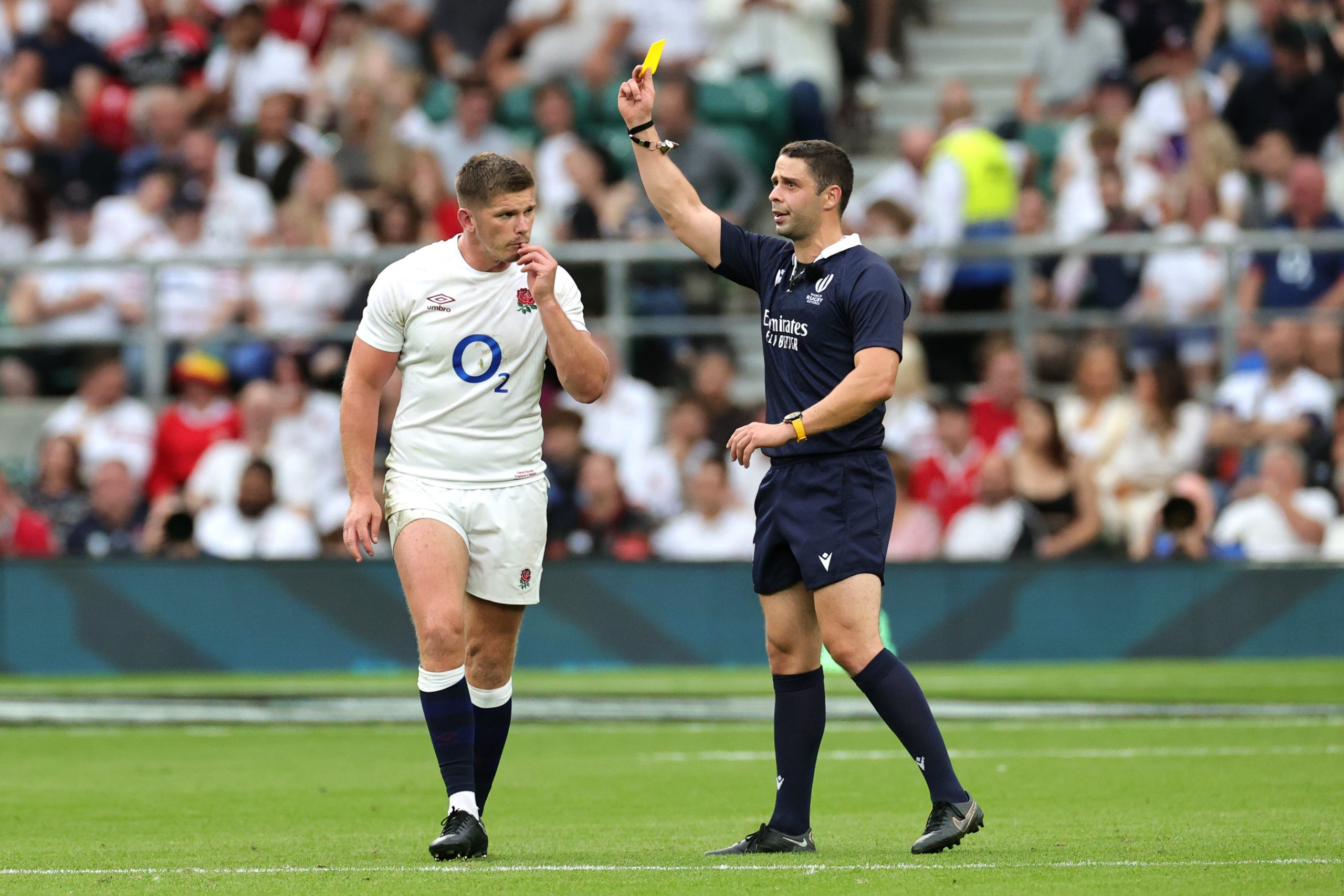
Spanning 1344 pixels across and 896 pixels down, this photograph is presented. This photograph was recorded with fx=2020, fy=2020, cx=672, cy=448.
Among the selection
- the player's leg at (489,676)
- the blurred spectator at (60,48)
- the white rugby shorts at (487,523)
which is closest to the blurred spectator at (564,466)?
the player's leg at (489,676)

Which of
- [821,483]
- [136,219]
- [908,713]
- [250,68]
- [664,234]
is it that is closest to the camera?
[908,713]

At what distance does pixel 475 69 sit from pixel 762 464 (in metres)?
6.75

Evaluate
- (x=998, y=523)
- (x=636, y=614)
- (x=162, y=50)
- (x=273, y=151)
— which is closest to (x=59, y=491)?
(x=273, y=151)

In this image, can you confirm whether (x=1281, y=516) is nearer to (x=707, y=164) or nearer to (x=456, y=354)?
(x=707, y=164)

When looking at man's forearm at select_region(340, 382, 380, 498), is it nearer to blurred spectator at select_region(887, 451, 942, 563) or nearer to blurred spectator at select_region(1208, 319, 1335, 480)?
blurred spectator at select_region(887, 451, 942, 563)

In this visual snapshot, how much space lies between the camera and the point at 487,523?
22.6ft

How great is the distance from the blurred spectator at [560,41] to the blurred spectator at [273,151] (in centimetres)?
214

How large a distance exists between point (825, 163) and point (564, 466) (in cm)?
818

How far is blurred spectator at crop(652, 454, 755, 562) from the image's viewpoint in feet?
47.2

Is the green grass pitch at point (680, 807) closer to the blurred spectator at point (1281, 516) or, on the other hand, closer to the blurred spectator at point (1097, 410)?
the blurred spectator at point (1281, 516)

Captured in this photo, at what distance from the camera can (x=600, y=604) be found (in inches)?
551

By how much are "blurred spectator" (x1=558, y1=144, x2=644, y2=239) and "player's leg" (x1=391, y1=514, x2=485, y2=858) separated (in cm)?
962

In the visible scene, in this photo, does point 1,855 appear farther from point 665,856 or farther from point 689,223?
point 689,223

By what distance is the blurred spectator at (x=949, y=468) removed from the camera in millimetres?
14422
